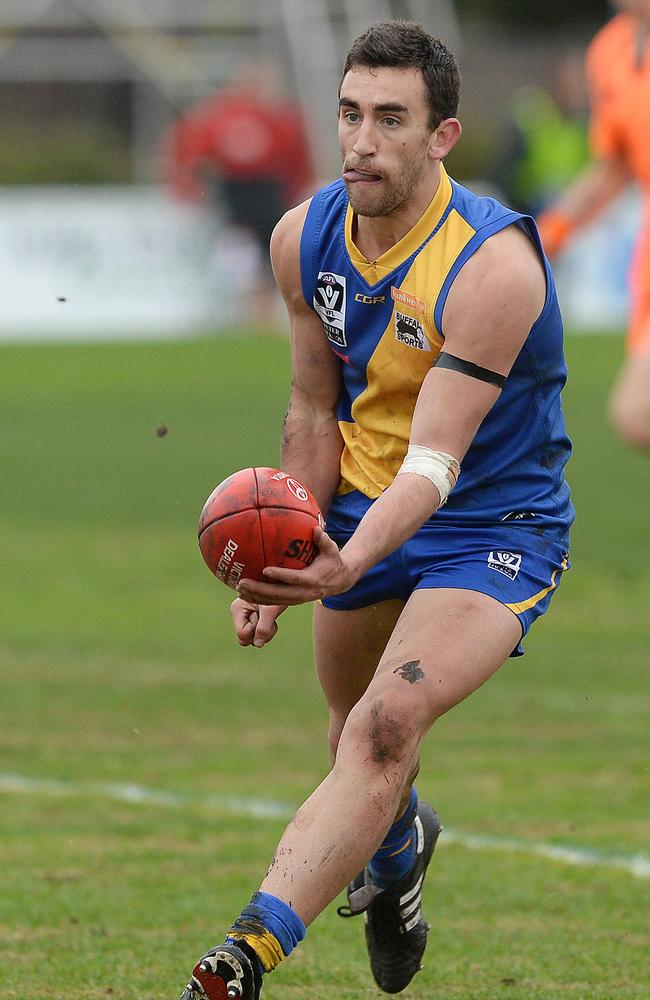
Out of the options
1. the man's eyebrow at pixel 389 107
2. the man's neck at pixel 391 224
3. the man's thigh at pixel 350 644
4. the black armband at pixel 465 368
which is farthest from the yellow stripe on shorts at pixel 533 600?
the man's eyebrow at pixel 389 107

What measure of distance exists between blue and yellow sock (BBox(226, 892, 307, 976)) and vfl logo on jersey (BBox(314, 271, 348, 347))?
154 centimetres

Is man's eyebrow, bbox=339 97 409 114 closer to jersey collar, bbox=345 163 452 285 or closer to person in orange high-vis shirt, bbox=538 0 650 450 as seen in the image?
jersey collar, bbox=345 163 452 285

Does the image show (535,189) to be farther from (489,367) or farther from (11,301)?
(489,367)

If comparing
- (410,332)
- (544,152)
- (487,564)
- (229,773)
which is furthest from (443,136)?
(544,152)

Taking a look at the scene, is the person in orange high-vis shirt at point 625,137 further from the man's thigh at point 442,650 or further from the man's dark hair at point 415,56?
the man's thigh at point 442,650

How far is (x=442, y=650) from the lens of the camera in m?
4.61

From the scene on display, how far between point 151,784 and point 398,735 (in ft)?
9.50

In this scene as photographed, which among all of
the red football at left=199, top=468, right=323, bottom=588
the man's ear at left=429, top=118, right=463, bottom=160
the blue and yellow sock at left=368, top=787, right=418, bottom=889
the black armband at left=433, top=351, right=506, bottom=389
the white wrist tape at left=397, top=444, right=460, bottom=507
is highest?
the man's ear at left=429, top=118, right=463, bottom=160

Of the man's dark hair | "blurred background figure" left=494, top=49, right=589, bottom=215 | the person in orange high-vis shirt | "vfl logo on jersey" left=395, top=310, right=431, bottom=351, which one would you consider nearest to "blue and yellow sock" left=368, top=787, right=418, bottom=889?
"vfl logo on jersey" left=395, top=310, right=431, bottom=351

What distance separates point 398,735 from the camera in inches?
176

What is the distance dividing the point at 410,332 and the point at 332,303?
0.88 feet

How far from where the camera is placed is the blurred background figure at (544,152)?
2759 centimetres

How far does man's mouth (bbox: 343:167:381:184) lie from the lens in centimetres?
470

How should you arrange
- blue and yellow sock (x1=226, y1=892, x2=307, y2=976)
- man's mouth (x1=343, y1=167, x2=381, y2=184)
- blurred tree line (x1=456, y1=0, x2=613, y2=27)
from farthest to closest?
blurred tree line (x1=456, y1=0, x2=613, y2=27) < man's mouth (x1=343, y1=167, x2=381, y2=184) < blue and yellow sock (x1=226, y1=892, x2=307, y2=976)
